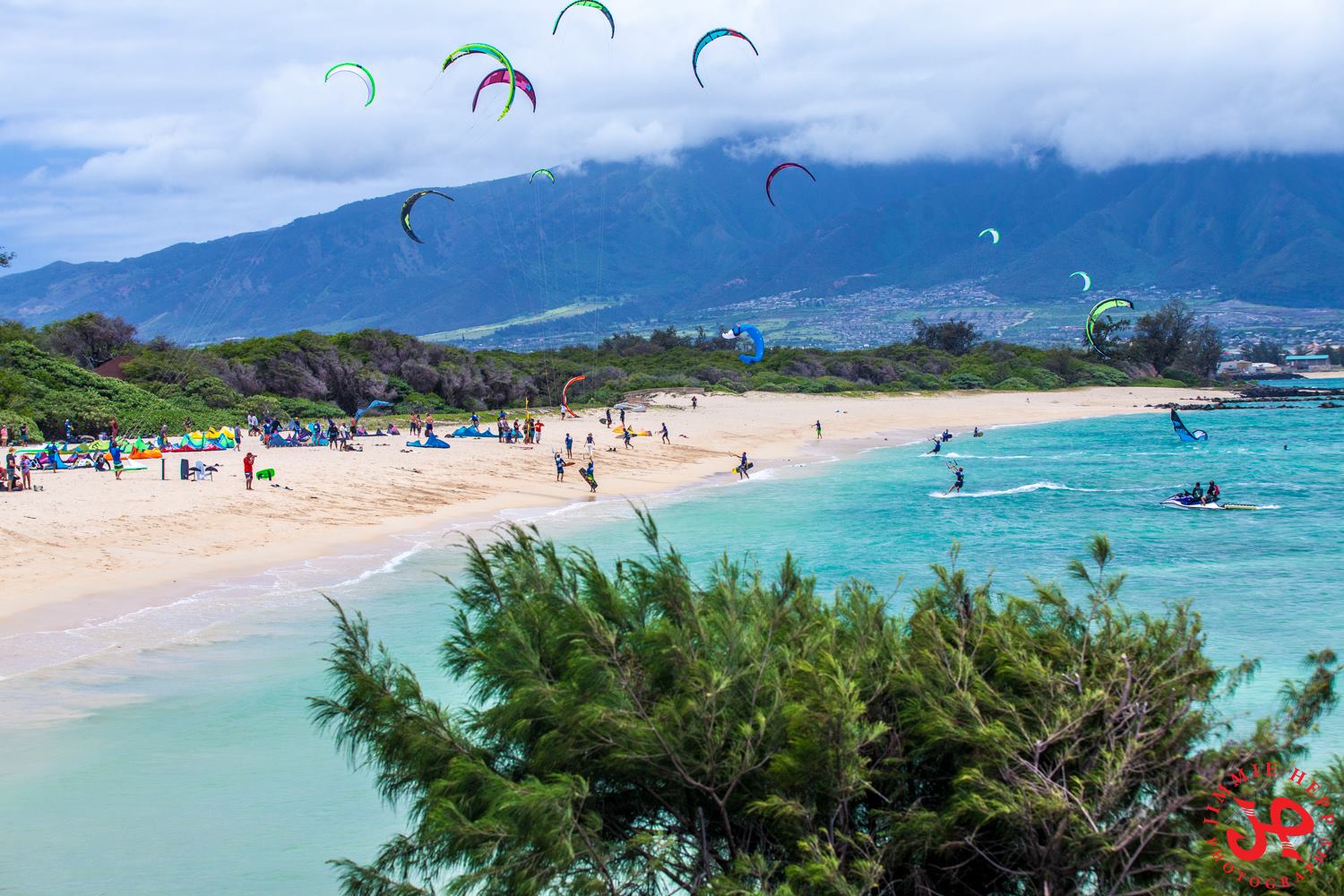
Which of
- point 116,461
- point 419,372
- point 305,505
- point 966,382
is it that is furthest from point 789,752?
point 966,382

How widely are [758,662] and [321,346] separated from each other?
52.1 meters

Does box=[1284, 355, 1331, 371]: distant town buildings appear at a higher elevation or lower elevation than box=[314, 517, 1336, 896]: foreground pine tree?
higher

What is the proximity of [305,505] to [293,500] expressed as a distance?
0.49 m

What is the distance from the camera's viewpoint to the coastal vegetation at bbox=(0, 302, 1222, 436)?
40.8 metres

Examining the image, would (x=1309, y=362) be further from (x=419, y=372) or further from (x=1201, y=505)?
(x=1201, y=505)

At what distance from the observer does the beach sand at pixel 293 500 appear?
1859 centimetres

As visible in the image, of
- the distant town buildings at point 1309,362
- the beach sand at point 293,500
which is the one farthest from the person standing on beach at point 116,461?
the distant town buildings at point 1309,362

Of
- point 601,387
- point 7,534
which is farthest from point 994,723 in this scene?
point 601,387

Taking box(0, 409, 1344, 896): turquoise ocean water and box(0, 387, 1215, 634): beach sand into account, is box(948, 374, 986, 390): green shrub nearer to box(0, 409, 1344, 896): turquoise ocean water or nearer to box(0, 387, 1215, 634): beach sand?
box(0, 387, 1215, 634): beach sand

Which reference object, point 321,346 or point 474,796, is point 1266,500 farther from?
point 321,346

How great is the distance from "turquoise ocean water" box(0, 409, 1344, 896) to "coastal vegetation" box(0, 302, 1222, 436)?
20.6m

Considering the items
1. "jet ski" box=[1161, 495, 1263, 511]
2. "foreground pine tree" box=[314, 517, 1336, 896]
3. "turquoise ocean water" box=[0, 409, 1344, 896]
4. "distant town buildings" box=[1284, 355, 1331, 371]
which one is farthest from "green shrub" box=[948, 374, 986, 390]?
"distant town buildings" box=[1284, 355, 1331, 371]

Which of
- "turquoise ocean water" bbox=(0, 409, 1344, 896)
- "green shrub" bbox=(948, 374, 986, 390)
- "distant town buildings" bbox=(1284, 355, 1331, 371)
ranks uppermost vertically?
"distant town buildings" bbox=(1284, 355, 1331, 371)

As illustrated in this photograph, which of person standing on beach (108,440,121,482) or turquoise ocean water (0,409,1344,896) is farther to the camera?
person standing on beach (108,440,121,482)
